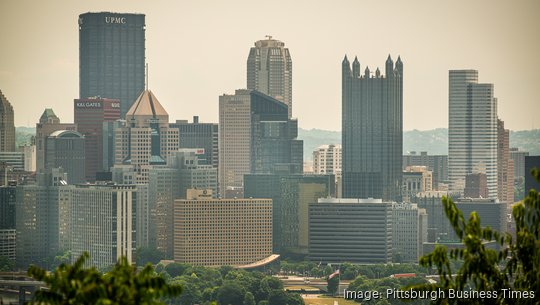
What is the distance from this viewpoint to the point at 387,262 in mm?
150875

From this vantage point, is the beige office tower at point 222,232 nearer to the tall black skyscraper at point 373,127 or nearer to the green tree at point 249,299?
the tall black skyscraper at point 373,127

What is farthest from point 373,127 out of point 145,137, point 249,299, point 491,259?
point 491,259

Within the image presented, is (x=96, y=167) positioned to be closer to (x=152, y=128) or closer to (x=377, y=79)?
(x=152, y=128)

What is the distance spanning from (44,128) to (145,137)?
63.4ft

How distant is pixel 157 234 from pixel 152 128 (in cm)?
3425

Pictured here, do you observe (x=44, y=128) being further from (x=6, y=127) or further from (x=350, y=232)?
(x=350, y=232)

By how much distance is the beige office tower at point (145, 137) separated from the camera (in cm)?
17475

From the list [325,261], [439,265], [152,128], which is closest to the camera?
[439,265]

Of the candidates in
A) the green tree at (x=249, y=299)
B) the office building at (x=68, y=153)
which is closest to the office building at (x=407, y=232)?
the office building at (x=68, y=153)

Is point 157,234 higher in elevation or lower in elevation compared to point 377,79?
lower

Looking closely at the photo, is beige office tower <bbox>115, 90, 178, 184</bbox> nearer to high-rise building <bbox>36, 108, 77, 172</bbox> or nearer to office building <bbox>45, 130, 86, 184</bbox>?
office building <bbox>45, 130, 86, 184</bbox>

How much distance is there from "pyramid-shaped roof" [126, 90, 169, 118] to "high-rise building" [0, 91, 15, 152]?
45.9 feet

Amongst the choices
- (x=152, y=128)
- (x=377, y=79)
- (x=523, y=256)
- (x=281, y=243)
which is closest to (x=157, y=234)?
(x=281, y=243)

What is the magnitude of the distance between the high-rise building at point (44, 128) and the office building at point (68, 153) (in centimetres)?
109
